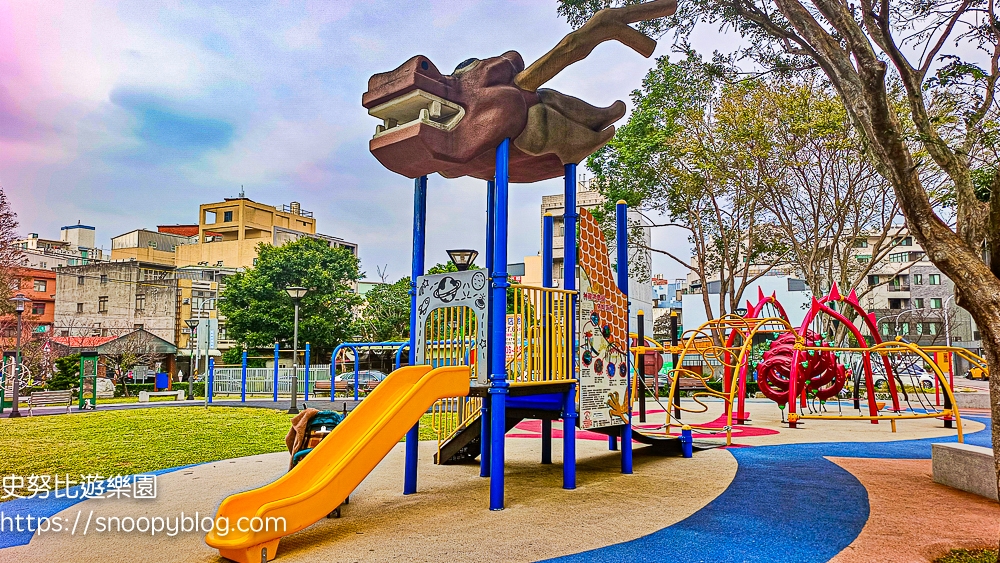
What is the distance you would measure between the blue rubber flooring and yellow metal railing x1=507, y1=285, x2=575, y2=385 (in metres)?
1.85

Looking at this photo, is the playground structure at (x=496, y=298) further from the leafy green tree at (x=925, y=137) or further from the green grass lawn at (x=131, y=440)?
the green grass lawn at (x=131, y=440)

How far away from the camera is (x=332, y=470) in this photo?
5.46m

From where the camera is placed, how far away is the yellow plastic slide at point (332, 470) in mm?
4836

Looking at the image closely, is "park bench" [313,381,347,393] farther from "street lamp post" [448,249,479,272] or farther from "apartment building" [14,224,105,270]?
"apartment building" [14,224,105,270]

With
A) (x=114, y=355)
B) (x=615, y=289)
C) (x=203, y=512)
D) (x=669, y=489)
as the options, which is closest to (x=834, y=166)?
(x=615, y=289)

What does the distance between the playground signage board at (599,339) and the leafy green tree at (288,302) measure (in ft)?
99.0

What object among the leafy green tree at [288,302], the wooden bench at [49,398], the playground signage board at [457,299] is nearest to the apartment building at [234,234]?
the leafy green tree at [288,302]

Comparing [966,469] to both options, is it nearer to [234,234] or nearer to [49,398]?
[49,398]

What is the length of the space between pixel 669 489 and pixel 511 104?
4.68m

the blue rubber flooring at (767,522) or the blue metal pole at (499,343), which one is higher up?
the blue metal pole at (499,343)

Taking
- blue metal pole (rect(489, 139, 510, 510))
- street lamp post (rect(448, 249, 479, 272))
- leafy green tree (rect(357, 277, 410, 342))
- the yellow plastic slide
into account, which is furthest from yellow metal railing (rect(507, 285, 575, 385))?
leafy green tree (rect(357, 277, 410, 342))

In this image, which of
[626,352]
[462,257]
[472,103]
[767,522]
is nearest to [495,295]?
[472,103]

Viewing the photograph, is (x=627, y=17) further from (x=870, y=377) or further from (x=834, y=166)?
(x=834, y=166)

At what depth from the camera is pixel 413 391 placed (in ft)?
20.4
